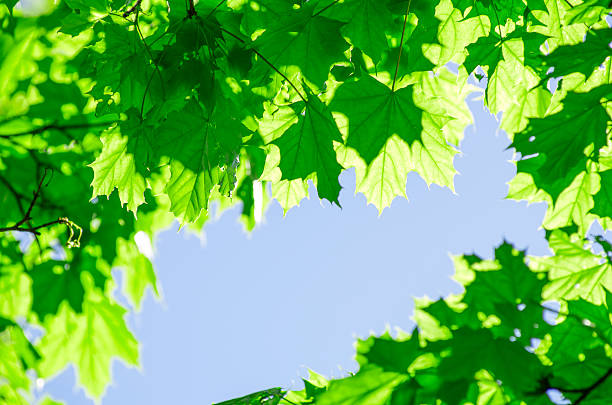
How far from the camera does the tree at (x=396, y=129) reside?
4.63 ft

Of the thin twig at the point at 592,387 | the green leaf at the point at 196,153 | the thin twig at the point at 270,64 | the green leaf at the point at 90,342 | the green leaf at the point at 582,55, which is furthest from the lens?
the green leaf at the point at 90,342

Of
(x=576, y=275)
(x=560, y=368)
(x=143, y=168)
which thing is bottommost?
(x=560, y=368)

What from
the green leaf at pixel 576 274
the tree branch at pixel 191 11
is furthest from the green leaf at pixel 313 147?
the green leaf at pixel 576 274

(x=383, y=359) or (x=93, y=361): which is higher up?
Answer: (x=93, y=361)

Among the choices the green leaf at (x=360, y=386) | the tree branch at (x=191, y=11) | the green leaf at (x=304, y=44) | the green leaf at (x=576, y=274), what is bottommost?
the green leaf at (x=360, y=386)

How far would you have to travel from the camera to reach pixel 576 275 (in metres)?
1.92

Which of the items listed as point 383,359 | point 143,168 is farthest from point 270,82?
point 383,359

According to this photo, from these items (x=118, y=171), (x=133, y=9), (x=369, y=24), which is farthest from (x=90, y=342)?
(x=369, y=24)

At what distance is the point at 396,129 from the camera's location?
2039 mm

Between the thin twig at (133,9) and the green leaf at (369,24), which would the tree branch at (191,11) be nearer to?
the thin twig at (133,9)

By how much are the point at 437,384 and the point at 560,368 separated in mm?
353

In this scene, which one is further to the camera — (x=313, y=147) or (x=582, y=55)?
(x=313, y=147)

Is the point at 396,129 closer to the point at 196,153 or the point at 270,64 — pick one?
the point at 270,64

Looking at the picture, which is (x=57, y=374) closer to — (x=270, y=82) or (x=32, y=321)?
(x=32, y=321)
